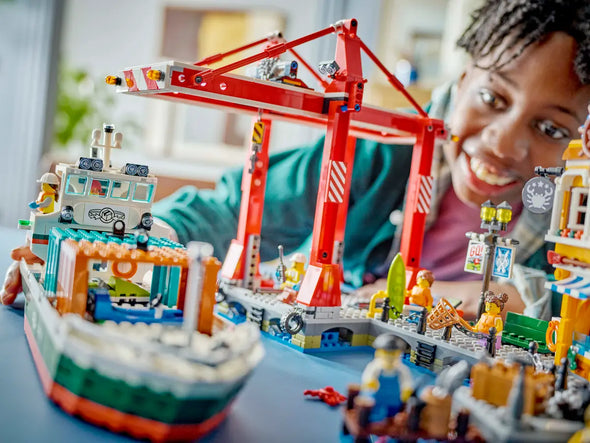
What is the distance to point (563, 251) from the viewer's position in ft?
13.5

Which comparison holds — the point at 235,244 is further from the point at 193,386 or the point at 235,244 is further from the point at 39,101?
the point at 39,101

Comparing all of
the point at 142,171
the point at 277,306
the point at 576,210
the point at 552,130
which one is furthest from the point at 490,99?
the point at 142,171

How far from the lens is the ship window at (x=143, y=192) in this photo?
4.93 m

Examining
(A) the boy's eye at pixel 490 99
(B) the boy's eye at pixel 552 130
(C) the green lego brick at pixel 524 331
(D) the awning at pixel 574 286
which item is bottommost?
(C) the green lego brick at pixel 524 331

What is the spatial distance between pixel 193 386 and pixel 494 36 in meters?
5.40

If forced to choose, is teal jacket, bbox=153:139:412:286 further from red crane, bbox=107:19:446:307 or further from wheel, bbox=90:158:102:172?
A: wheel, bbox=90:158:102:172

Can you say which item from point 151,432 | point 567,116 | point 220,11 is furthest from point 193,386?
point 220,11

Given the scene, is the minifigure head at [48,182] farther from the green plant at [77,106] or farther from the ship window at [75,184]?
the green plant at [77,106]

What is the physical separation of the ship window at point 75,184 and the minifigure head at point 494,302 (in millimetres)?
3157

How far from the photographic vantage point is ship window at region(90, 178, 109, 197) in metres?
4.82

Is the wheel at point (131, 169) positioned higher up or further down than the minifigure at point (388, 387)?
higher up

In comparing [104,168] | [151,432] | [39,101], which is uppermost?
[39,101]

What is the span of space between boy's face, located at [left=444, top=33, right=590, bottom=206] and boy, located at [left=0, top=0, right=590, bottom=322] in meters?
0.01

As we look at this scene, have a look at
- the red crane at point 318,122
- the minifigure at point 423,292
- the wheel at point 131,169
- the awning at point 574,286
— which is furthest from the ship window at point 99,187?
the awning at point 574,286
